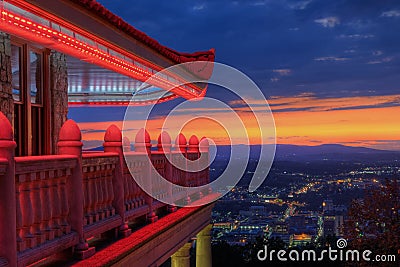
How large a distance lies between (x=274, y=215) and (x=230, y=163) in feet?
29.6

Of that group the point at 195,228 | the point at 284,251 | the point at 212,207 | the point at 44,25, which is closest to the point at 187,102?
the point at 212,207

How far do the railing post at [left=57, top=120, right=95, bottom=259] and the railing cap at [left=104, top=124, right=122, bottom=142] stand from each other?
159cm

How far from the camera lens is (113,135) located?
734 cm

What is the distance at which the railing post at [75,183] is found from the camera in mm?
5594

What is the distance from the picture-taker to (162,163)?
10008 millimetres

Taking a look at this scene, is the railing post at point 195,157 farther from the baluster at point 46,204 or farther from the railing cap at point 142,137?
the baluster at point 46,204

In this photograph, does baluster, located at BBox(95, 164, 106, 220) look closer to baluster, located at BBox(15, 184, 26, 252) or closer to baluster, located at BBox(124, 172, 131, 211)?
baluster, located at BBox(124, 172, 131, 211)

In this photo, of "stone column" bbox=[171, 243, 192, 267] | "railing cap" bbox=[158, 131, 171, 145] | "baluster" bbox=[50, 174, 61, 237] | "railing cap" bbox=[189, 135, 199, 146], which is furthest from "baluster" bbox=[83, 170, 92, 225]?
"railing cap" bbox=[189, 135, 199, 146]

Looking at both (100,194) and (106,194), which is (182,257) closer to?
(106,194)

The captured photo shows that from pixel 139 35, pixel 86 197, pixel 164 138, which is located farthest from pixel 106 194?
pixel 164 138

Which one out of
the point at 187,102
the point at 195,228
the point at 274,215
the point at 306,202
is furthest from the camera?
the point at 306,202

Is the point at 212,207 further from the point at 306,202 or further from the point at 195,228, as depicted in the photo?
the point at 306,202

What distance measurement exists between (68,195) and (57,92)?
185 inches

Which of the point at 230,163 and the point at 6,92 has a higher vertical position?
the point at 6,92
